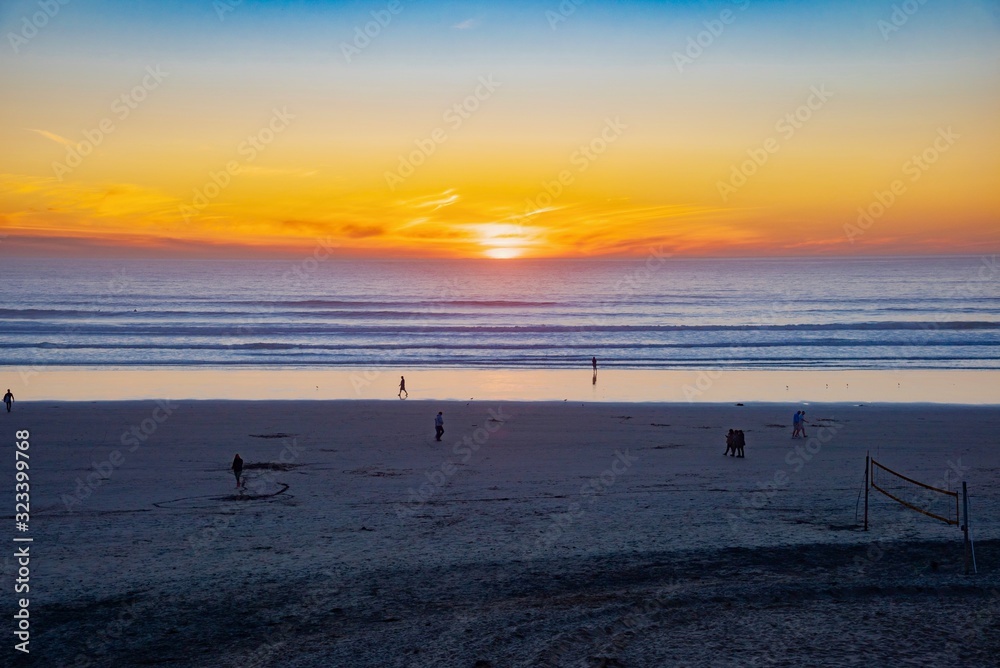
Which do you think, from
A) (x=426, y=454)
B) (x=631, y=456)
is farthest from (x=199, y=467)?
(x=631, y=456)

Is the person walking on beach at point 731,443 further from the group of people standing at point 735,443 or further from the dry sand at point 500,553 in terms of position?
the dry sand at point 500,553

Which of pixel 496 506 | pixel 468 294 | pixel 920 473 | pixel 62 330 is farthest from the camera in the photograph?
pixel 468 294

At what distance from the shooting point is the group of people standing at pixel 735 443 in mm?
22906

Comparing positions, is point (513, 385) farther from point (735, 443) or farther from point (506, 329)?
point (506, 329)

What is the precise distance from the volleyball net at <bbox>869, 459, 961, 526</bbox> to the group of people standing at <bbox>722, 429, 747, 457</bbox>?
3599mm

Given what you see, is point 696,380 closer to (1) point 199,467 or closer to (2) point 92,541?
(1) point 199,467

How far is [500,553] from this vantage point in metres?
14.5

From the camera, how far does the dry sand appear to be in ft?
35.7

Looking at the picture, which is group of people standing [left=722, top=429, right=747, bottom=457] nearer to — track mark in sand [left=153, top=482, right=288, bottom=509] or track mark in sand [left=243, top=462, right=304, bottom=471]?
track mark in sand [left=243, top=462, right=304, bottom=471]

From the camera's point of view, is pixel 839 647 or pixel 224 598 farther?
pixel 224 598

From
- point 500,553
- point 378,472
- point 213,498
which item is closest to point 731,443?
point 378,472

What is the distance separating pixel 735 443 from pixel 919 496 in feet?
18.0

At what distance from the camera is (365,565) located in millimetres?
13883

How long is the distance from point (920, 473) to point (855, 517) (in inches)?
221
